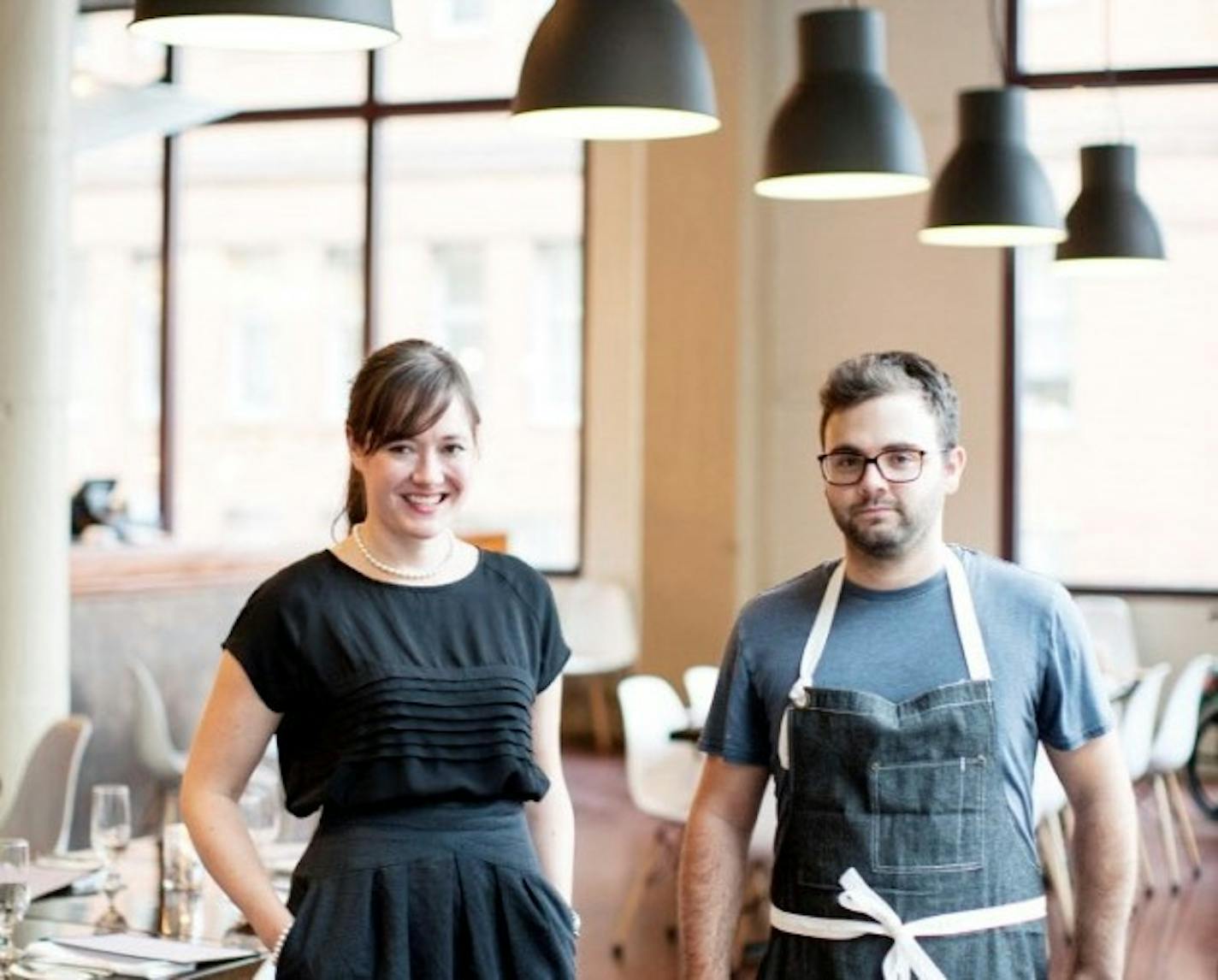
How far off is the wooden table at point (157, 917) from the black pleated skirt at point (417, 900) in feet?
1.93

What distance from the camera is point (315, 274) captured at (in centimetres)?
1491

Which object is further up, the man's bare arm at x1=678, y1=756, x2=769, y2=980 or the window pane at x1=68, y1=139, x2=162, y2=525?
the window pane at x1=68, y1=139, x2=162, y2=525

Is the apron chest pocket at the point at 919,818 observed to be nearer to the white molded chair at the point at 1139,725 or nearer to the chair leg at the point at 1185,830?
the white molded chair at the point at 1139,725

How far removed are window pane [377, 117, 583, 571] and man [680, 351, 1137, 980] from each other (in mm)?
9991

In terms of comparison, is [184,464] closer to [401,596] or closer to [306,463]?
[306,463]

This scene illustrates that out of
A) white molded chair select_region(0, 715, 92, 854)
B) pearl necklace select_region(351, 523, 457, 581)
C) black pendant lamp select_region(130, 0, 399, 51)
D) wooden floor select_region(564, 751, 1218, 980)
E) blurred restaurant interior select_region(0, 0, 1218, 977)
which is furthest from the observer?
blurred restaurant interior select_region(0, 0, 1218, 977)

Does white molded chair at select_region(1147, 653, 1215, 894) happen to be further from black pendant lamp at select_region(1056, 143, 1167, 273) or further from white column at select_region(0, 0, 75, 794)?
white column at select_region(0, 0, 75, 794)

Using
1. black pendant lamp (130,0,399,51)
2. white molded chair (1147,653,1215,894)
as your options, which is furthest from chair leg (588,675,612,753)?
black pendant lamp (130,0,399,51)

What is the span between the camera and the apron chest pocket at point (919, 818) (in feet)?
9.30

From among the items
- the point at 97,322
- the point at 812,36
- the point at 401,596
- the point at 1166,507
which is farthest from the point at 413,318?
the point at 401,596

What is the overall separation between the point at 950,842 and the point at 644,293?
30.1 feet

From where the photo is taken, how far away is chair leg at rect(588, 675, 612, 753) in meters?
12.3

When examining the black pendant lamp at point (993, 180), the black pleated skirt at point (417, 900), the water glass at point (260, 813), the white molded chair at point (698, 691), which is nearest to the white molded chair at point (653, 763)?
the white molded chair at point (698, 691)

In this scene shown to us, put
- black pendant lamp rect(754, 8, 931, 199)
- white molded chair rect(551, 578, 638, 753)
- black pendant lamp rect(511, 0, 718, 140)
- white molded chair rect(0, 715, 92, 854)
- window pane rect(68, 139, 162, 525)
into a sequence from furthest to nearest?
window pane rect(68, 139, 162, 525), white molded chair rect(551, 578, 638, 753), white molded chair rect(0, 715, 92, 854), black pendant lamp rect(754, 8, 931, 199), black pendant lamp rect(511, 0, 718, 140)
